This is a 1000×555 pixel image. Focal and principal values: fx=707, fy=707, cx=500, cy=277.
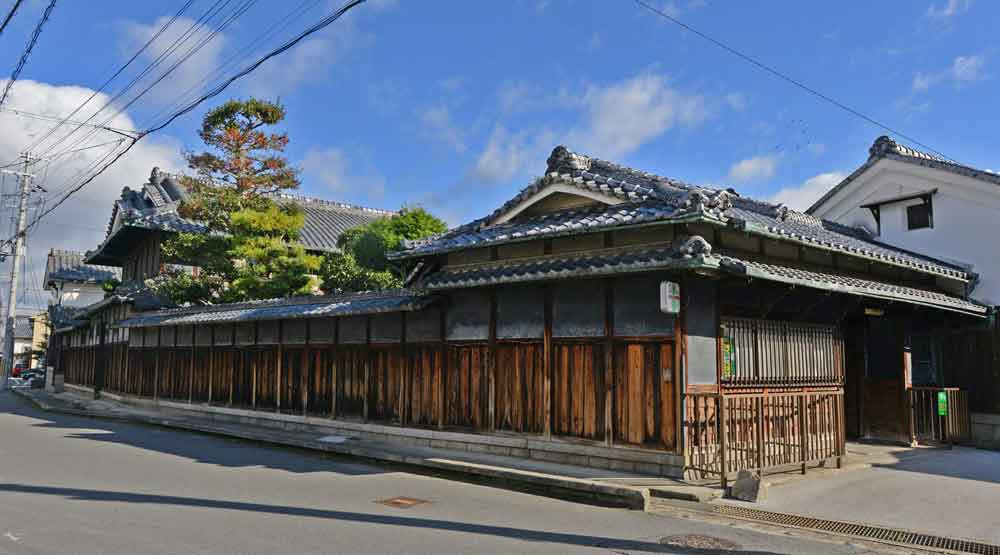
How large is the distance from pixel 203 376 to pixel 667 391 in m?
16.9

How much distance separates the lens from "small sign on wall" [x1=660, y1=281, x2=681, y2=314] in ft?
34.6

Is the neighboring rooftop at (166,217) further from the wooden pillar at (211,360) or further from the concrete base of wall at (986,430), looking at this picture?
the concrete base of wall at (986,430)

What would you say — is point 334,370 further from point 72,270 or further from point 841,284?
point 72,270

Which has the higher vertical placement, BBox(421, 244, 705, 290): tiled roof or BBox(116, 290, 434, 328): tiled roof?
BBox(421, 244, 705, 290): tiled roof

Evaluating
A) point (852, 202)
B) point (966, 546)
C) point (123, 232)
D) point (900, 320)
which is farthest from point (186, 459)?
point (123, 232)

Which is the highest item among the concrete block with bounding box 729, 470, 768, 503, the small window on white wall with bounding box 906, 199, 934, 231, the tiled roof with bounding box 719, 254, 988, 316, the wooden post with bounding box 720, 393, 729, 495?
the small window on white wall with bounding box 906, 199, 934, 231

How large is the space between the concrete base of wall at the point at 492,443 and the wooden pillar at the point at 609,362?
0.34m

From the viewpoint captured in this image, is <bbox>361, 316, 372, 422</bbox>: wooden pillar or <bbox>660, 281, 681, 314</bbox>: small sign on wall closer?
<bbox>660, 281, 681, 314</bbox>: small sign on wall

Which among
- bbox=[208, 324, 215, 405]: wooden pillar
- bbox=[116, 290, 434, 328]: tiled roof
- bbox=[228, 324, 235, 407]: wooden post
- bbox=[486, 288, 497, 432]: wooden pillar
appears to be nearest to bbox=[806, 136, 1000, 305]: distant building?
bbox=[486, 288, 497, 432]: wooden pillar

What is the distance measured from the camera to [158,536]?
739 cm

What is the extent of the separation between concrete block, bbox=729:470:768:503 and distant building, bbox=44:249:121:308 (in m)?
52.2

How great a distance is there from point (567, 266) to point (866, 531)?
572 centimetres

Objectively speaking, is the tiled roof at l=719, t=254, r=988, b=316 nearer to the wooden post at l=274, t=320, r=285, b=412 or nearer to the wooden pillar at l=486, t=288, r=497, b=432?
the wooden pillar at l=486, t=288, r=497, b=432

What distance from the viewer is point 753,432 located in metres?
11.1
